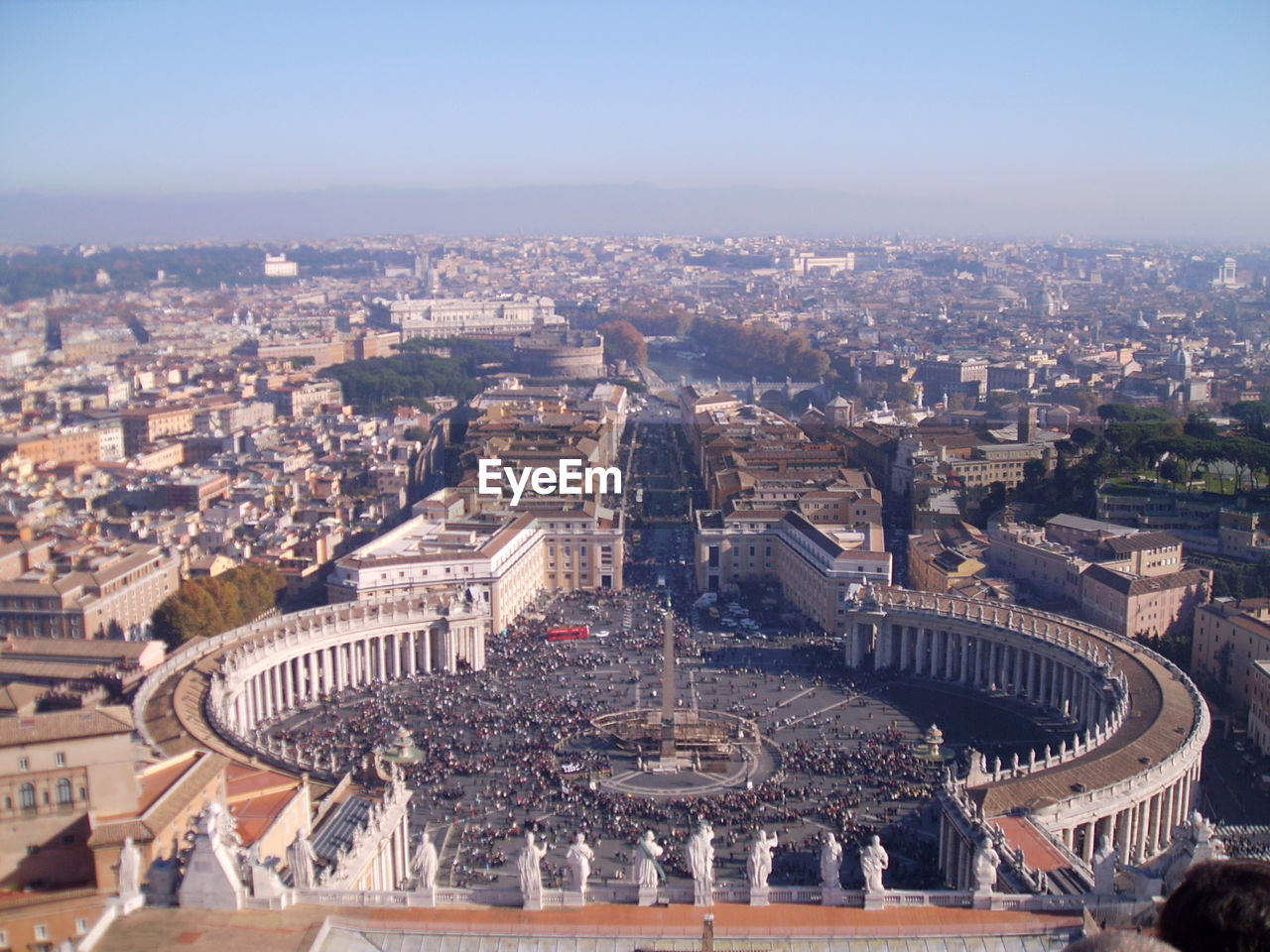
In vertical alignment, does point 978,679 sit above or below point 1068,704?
below

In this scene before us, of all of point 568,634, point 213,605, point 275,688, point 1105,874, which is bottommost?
point 568,634

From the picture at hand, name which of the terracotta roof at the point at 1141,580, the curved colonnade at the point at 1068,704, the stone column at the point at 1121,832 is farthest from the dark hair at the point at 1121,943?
the terracotta roof at the point at 1141,580

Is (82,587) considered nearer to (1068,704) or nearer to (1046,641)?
(1046,641)

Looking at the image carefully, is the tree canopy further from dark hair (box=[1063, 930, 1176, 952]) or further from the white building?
the white building

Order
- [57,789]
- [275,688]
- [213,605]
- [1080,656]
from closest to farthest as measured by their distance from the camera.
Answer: [57,789] → [1080,656] → [275,688] → [213,605]

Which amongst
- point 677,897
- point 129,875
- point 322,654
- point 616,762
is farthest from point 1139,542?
point 129,875

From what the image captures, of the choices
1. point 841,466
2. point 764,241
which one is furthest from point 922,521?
point 764,241

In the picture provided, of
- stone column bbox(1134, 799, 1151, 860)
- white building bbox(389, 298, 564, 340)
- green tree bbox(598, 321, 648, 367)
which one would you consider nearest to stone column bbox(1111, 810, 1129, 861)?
stone column bbox(1134, 799, 1151, 860)
